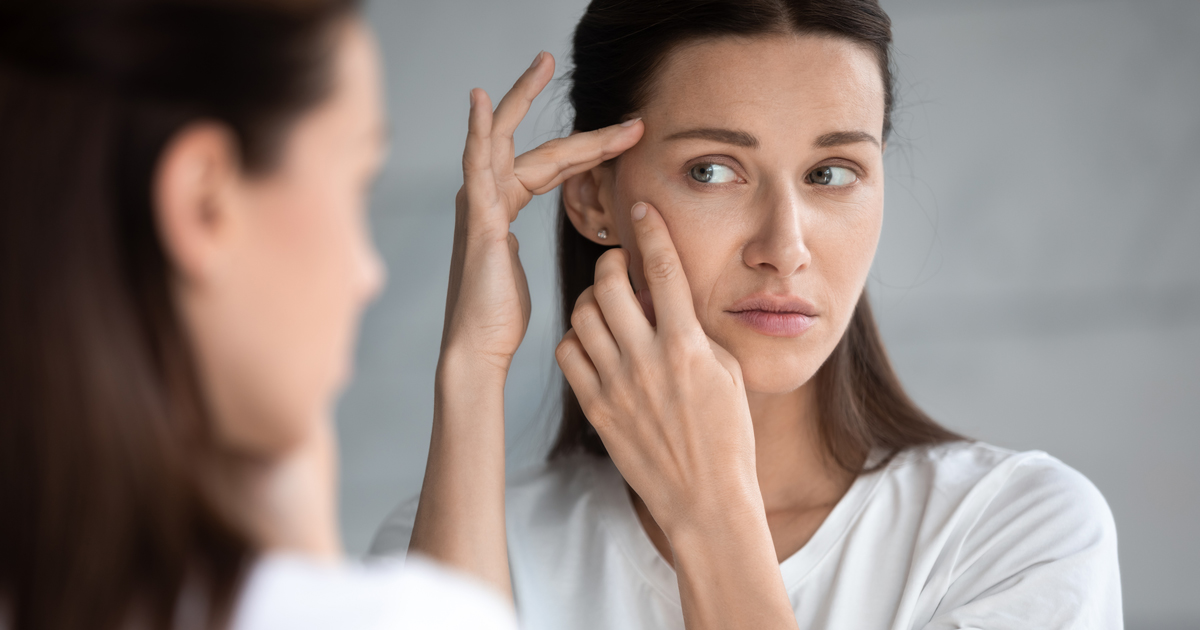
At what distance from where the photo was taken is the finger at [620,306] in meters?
1.19

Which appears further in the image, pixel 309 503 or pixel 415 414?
pixel 415 414

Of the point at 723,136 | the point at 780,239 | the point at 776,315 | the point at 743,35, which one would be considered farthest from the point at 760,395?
the point at 743,35

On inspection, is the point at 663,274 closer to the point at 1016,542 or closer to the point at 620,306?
the point at 620,306

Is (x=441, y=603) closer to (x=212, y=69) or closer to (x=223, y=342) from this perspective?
(x=223, y=342)

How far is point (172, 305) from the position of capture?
1.44ft

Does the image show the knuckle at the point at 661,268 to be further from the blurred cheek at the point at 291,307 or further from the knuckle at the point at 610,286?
the blurred cheek at the point at 291,307

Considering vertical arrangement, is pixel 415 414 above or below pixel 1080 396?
below

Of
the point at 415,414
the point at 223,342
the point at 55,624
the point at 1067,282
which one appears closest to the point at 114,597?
the point at 55,624

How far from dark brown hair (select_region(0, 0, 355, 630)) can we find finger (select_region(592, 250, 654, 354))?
80 centimetres

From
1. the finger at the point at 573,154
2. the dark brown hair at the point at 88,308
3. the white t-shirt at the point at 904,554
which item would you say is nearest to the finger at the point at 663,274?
the finger at the point at 573,154

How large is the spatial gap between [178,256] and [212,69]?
9 cm

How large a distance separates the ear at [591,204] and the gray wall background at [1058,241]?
61 cm

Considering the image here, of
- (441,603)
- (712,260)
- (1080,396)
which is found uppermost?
(712,260)

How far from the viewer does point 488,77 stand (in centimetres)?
228
